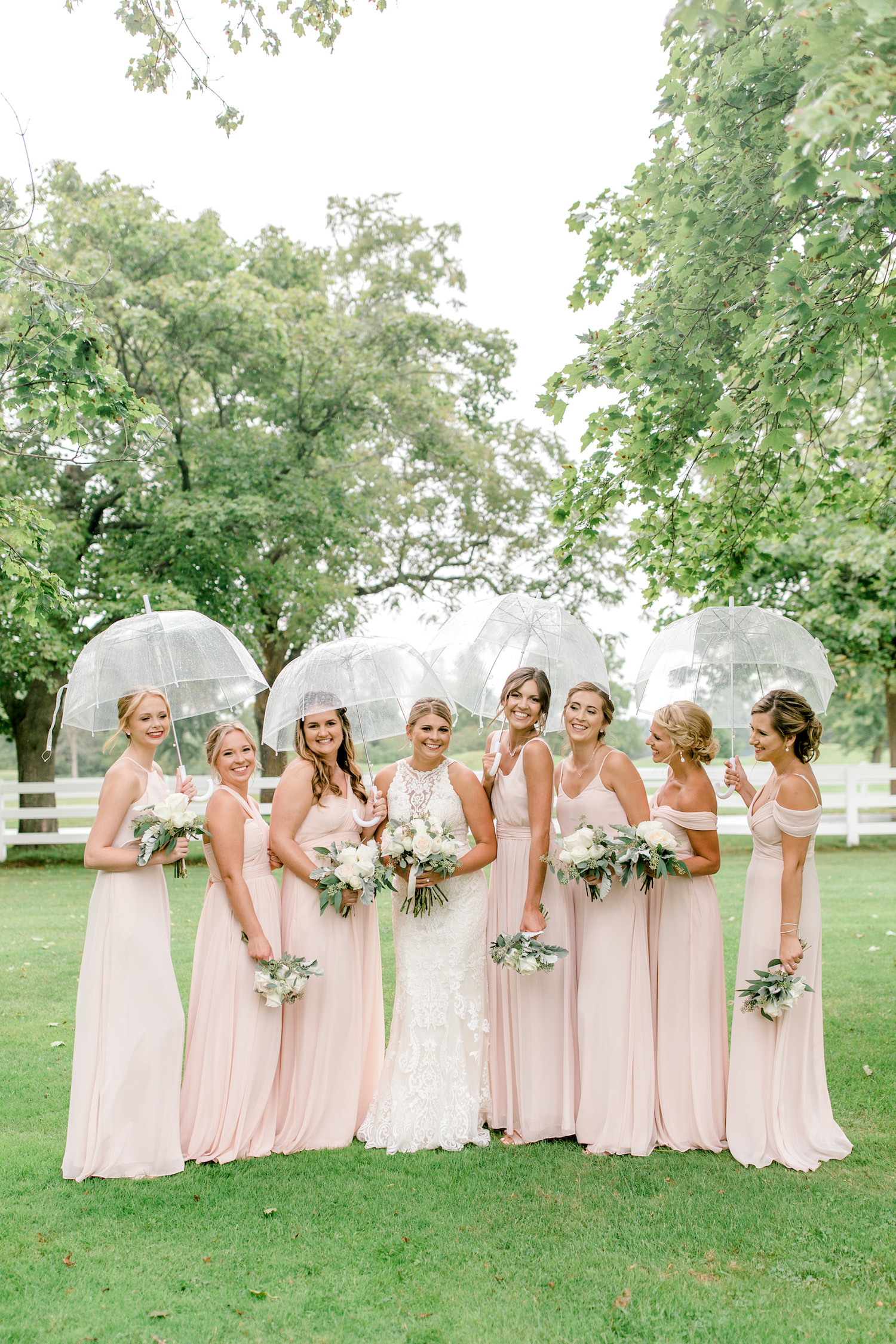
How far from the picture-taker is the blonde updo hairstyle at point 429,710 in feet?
18.2

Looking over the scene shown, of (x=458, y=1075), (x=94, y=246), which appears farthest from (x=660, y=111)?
(x=94, y=246)

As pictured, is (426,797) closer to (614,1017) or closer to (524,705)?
(524,705)

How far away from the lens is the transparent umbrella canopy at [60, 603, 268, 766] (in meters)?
5.42

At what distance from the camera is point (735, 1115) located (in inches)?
209

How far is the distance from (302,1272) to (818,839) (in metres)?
19.0

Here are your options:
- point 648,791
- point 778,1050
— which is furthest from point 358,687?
point 648,791

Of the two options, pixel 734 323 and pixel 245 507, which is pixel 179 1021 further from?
pixel 245 507

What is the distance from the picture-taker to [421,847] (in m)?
5.18

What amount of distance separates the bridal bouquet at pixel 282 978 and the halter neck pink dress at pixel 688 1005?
1.91 metres

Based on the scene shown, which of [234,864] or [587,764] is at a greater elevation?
[587,764]

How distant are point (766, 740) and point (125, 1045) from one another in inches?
145

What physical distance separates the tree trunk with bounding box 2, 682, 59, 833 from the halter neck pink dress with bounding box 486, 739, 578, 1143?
626 inches

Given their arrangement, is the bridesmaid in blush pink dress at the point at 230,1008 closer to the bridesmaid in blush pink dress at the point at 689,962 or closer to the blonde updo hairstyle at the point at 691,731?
the bridesmaid in blush pink dress at the point at 689,962

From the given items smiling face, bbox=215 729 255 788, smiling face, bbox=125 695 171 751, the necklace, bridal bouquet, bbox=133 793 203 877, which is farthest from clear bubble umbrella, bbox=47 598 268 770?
the necklace
